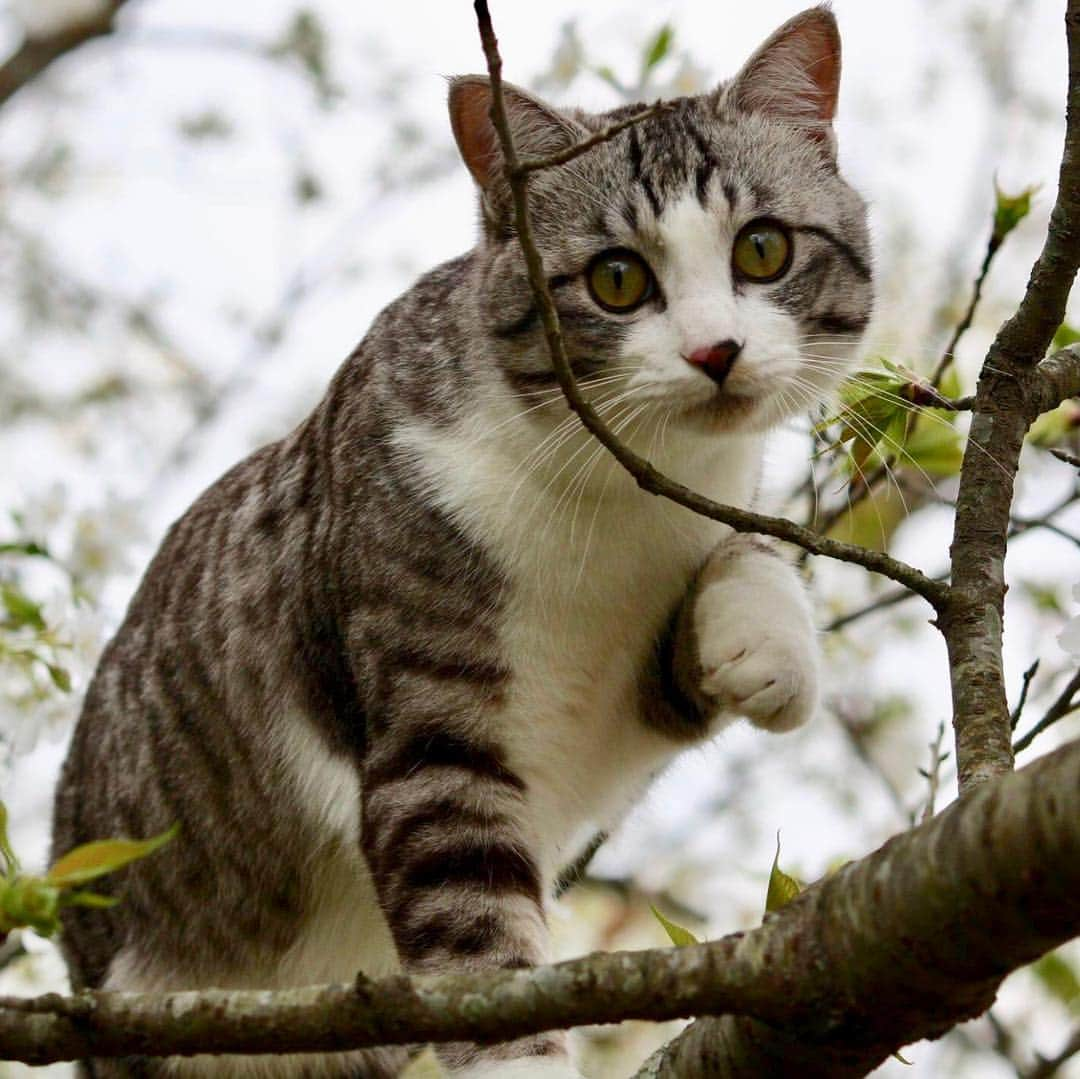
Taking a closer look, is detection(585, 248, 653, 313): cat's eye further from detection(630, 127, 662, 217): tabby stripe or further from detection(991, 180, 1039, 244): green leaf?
detection(991, 180, 1039, 244): green leaf

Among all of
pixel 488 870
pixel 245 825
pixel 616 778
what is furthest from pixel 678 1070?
pixel 245 825

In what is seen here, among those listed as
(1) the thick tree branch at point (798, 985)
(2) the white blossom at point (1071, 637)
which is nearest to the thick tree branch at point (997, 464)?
(2) the white blossom at point (1071, 637)

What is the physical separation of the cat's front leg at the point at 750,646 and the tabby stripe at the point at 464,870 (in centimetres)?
61

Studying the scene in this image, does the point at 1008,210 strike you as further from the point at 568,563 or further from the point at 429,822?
the point at 429,822

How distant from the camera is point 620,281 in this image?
3.36m

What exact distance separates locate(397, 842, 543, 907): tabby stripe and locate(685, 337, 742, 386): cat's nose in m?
1.17

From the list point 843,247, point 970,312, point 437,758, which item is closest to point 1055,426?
point 970,312

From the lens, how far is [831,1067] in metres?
1.96

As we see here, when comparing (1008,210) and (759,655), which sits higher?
(1008,210)

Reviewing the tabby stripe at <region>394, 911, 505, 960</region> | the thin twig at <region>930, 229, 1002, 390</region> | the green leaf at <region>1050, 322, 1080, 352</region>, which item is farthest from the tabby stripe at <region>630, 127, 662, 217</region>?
the tabby stripe at <region>394, 911, 505, 960</region>

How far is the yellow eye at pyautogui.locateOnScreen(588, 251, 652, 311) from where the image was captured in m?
3.33

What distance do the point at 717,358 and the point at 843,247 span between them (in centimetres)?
76

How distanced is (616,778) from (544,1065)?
1.04 m

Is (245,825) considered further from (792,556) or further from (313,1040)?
(313,1040)
